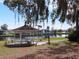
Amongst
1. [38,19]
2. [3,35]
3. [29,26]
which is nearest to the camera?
[38,19]

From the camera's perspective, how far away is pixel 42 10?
18.4 meters

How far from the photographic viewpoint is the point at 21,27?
1180 inches

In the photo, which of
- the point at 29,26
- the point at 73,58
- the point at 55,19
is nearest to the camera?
the point at 73,58

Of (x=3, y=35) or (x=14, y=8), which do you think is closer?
(x=14, y=8)

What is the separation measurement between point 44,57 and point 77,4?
265 inches

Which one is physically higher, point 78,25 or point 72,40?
point 78,25

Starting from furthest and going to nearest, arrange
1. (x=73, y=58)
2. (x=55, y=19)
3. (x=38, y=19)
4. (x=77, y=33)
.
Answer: (x=77, y=33)
(x=55, y=19)
(x=38, y=19)
(x=73, y=58)

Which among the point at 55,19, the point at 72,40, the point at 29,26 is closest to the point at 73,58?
the point at 55,19

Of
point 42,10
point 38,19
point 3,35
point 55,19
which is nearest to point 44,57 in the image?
point 42,10

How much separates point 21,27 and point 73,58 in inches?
696

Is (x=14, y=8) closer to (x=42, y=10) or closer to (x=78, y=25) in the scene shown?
(x=78, y=25)

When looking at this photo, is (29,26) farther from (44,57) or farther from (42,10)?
(44,57)

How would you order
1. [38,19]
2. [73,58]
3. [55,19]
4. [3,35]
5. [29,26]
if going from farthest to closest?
[3,35], [29,26], [55,19], [38,19], [73,58]

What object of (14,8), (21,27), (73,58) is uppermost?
(14,8)
